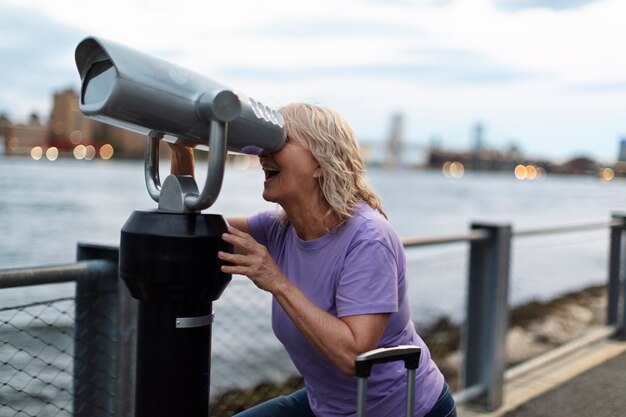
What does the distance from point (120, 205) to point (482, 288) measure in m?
45.0

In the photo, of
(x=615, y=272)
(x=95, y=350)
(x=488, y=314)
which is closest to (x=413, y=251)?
(x=615, y=272)

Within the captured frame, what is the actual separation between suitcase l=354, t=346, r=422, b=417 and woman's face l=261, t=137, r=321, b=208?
0.42m

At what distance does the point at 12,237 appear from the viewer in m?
26.5

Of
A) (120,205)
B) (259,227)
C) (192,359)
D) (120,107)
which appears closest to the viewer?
(120,107)

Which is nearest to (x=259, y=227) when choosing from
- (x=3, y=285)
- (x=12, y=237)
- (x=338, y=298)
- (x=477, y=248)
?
(x=338, y=298)

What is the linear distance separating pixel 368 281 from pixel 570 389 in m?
3.45

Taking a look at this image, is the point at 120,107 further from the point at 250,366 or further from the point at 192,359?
the point at 250,366

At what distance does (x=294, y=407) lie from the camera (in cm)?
216

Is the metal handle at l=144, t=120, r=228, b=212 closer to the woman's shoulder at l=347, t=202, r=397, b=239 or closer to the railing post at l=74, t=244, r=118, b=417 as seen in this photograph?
the woman's shoulder at l=347, t=202, r=397, b=239

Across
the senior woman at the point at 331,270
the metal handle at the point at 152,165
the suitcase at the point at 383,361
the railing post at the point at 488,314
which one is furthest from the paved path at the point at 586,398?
the metal handle at the point at 152,165

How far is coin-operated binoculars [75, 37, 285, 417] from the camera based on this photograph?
156 cm

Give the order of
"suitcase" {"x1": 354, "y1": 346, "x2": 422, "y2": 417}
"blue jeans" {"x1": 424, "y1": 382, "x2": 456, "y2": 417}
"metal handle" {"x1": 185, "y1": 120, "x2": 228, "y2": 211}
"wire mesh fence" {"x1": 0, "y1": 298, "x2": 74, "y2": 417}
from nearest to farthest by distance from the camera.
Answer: "metal handle" {"x1": 185, "y1": 120, "x2": 228, "y2": 211}, "suitcase" {"x1": 354, "y1": 346, "x2": 422, "y2": 417}, "blue jeans" {"x1": 424, "y1": 382, "x2": 456, "y2": 417}, "wire mesh fence" {"x1": 0, "y1": 298, "x2": 74, "y2": 417}

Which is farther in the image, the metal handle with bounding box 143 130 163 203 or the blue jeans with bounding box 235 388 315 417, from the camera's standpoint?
the blue jeans with bounding box 235 388 315 417

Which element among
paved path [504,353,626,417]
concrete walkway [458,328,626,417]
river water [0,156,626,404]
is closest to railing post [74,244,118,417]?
river water [0,156,626,404]
